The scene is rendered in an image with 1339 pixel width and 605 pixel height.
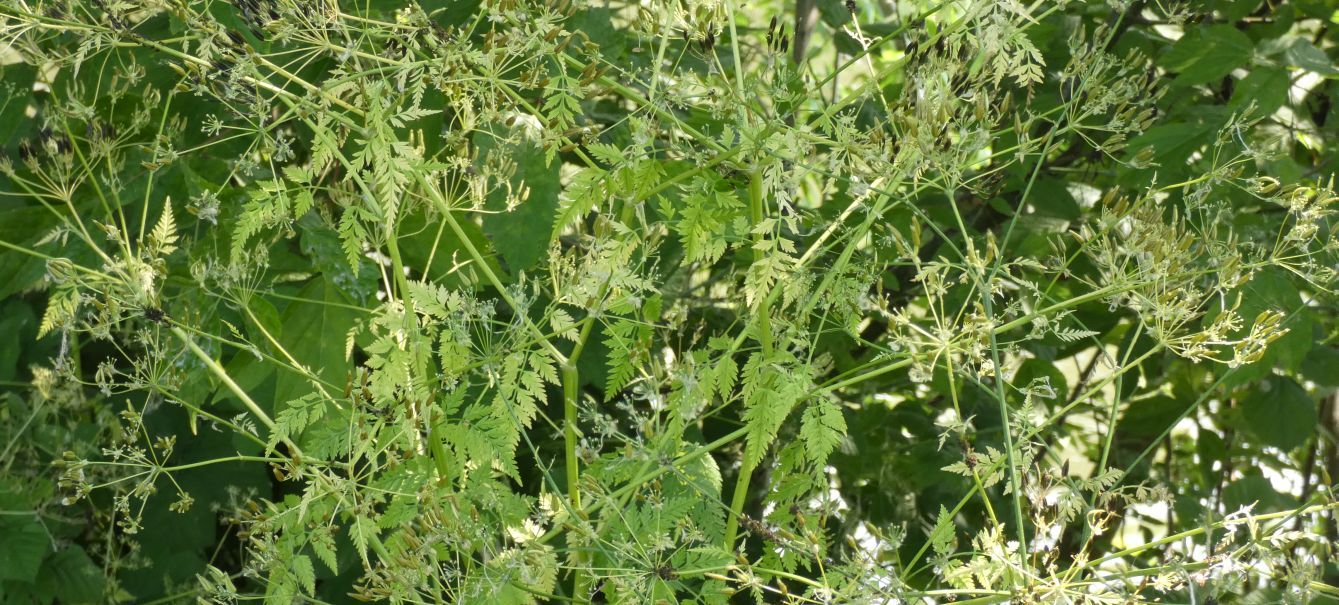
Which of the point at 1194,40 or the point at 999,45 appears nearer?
the point at 999,45

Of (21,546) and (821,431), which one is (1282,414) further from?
(21,546)

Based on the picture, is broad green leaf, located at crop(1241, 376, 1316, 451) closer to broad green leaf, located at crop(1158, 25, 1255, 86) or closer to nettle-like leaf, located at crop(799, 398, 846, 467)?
broad green leaf, located at crop(1158, 25, 1255, 86)

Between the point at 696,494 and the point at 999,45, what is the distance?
1.87ft

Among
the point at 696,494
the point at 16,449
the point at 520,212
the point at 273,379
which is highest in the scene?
the point at 520,212

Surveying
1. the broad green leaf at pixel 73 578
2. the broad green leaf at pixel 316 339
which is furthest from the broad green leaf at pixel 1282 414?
the broad green leaf at pixel 73 578

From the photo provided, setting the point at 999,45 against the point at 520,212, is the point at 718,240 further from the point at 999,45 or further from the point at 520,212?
the point at 520,212

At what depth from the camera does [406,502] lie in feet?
4.56

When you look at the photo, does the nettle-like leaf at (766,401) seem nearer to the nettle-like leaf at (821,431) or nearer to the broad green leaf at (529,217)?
the nettle-like leaf at (821,431)

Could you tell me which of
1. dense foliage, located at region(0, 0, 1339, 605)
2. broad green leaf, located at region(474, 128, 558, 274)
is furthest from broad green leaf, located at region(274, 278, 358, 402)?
broad green leaf, located at region(474, 128, 558, 274)

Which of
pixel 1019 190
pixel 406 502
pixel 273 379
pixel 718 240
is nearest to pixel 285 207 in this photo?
pixel 406 502

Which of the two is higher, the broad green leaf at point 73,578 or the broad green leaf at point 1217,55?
the broad green leaf at point 1217,55

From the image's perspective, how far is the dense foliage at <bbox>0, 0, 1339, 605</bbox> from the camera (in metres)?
1.21

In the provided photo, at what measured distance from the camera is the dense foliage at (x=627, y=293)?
3.96 feet

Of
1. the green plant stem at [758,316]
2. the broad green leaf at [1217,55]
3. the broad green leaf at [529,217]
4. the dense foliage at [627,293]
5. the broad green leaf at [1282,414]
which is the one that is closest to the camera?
the dense foliage at [627,293]
